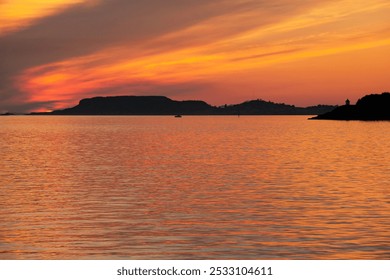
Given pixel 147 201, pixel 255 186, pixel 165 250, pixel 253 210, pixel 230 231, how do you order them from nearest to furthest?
pixel 165 250, pixel 230 231, pixel 253 210, pixel 147 201, pixel 255 186

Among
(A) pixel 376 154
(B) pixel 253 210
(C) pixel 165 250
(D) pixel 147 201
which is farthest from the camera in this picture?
(A) pixel 376 154

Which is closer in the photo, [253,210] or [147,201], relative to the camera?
[253,210]

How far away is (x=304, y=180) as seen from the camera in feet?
166

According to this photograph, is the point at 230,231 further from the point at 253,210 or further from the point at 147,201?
the point at 147,201

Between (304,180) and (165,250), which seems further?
(304,180)

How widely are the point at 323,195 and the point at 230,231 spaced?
45.7ft
